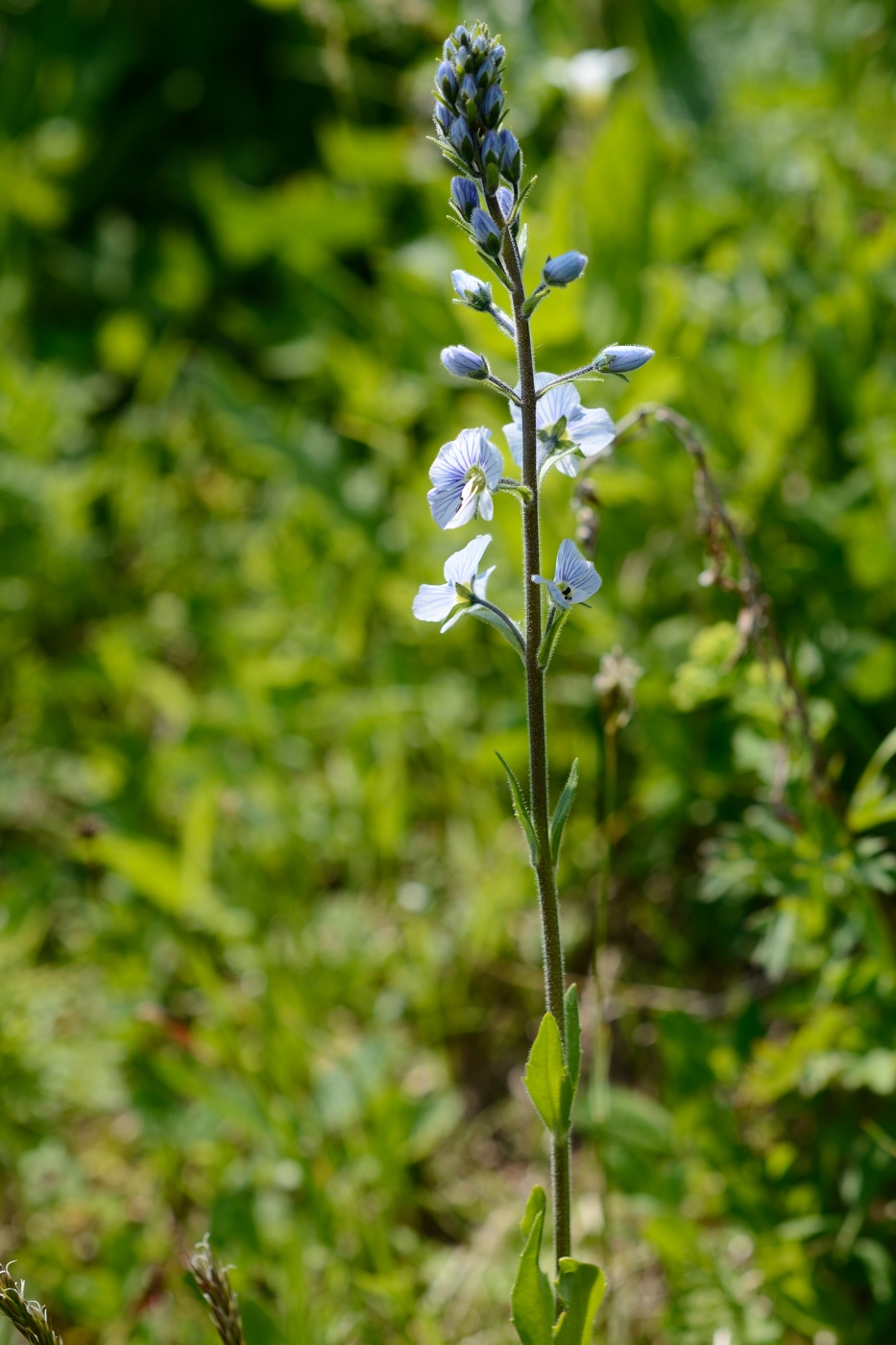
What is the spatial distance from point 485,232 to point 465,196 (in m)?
0.06

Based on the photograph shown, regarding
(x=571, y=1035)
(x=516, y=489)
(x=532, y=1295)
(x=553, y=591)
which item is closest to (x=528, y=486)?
(x=516, y=489)

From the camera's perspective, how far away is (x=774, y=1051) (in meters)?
2.05

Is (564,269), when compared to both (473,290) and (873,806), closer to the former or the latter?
(473,290)

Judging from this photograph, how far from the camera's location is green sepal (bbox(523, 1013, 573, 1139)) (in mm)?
1341

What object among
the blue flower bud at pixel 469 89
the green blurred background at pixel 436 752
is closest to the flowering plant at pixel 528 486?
the blue flower bud at pixel 469 89

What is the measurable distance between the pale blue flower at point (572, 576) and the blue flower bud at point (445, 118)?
476 mm

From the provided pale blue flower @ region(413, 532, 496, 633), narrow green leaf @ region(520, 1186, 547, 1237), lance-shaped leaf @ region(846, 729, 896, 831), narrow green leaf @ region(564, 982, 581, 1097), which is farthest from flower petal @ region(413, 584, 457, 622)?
lance-shaped leaf @ region(846, 729, 896, 831)

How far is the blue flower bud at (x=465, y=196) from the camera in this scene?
1.29 meters

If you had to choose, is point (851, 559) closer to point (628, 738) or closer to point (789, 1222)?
point (628, 738)

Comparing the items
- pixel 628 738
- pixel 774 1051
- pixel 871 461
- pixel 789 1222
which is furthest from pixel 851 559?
pixel 789 1222

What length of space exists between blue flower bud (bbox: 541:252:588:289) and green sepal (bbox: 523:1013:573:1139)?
85 centimetres

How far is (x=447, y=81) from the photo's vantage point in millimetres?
1293

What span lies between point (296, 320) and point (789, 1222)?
11.5 ft

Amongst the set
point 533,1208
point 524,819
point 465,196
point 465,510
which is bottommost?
point 533,1208
